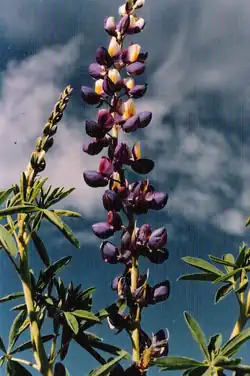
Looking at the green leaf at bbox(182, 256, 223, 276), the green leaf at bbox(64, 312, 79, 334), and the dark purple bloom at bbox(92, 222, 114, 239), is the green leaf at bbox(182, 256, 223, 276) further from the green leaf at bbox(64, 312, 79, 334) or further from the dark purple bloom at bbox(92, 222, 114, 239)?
the green leaf at bbox(64, 312, 79, 334)

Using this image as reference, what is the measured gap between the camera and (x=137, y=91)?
5.26 feet

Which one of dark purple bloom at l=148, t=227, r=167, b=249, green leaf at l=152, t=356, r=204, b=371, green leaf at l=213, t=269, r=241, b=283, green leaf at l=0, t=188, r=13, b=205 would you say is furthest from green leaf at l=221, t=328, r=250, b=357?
green leaf at l=0, t=188, r=13, b=205

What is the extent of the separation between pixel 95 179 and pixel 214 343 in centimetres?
56

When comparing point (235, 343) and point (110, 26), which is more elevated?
point (110, 26)

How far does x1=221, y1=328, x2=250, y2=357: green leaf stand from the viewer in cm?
130

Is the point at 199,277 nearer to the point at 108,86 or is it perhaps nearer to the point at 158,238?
the point at 158,238

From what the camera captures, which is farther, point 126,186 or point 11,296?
point 11,296

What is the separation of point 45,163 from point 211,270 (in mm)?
584

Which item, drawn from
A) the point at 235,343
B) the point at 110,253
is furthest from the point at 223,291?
the point at 110,253

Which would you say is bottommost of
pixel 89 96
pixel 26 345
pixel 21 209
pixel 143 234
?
pixel 26 345

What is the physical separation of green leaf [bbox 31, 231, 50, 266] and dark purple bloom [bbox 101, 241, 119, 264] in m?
0.31

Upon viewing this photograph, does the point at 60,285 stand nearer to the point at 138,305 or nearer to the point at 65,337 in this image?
the point at 65,337

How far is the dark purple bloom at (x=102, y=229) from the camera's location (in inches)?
58.1

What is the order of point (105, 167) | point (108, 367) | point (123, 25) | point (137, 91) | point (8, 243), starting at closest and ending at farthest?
point (108, 367) → point (8, 243) → point (105, 167) → point (137, 91) → point (123, 25)
